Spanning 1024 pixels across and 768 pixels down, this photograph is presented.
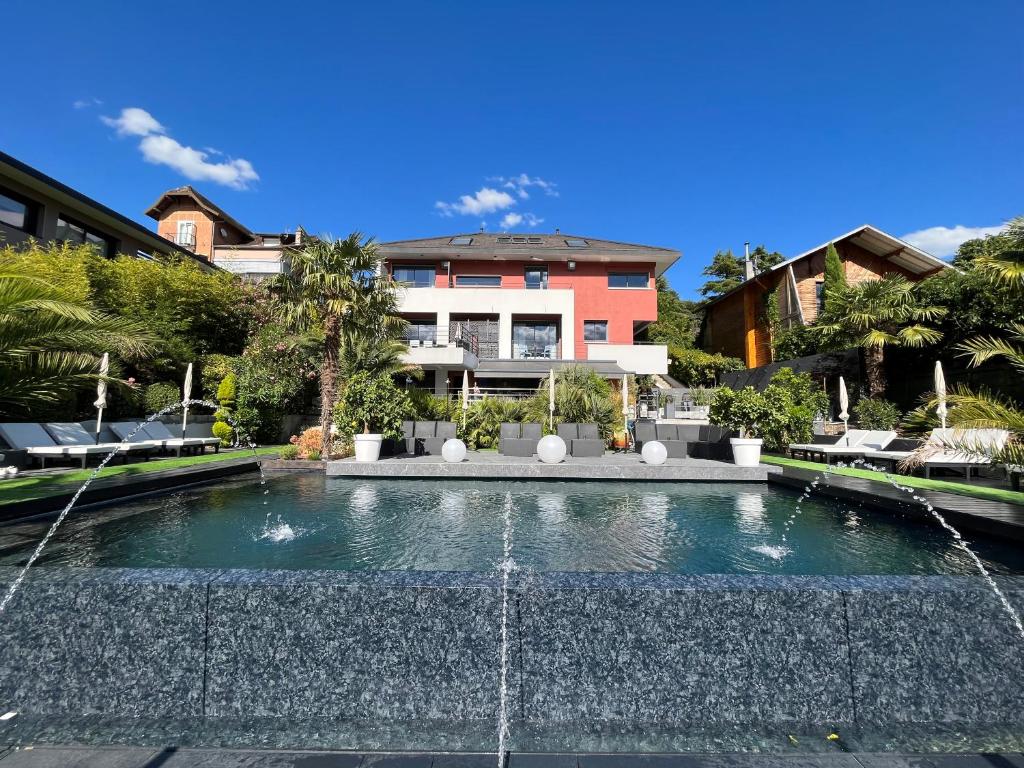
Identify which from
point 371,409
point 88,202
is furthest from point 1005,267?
point 88,202

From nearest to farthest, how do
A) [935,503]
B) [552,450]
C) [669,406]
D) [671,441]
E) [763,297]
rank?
[935,503] < [552,450] < [671,441] < [669,406] < [763,297]

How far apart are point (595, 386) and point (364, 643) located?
15837mm

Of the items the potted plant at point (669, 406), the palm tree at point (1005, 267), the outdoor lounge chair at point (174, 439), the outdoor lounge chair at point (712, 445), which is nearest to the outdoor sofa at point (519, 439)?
the outdoor lounge chair at point (712, 445)

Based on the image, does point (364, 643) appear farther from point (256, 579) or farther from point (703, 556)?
point (703, 556)

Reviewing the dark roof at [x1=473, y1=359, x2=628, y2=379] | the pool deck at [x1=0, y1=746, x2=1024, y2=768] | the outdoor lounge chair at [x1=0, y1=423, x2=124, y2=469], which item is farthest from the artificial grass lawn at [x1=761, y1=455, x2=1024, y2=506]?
the outdoor lounge chair at [x1=0, y1=423, x2=124, y2=469]

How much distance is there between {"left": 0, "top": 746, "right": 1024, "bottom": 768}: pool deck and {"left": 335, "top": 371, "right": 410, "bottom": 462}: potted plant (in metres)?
10.1

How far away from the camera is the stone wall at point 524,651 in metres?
2.23

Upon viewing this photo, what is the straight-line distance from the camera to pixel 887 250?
91.9 feet

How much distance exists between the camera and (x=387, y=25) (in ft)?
50.4

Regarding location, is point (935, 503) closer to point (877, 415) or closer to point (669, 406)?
point (877, 415)

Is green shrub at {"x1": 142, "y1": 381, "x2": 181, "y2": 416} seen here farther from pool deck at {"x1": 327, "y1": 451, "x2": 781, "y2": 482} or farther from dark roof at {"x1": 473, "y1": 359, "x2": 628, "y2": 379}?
dark roof at {"x1": 473, "y1": 359, "x2": 628, "y2": 379}

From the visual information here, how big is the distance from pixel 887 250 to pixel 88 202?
3902 cm

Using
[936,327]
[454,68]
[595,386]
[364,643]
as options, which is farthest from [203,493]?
[936,327]

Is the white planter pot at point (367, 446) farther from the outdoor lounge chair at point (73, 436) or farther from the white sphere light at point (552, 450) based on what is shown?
the outdoor lounge chair at point (73, 436)
